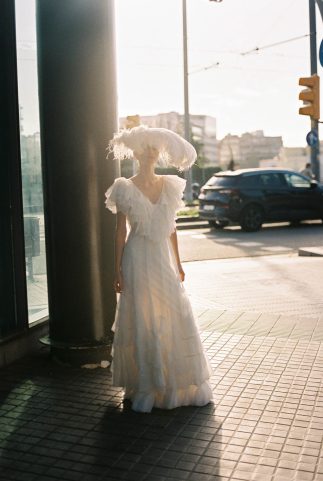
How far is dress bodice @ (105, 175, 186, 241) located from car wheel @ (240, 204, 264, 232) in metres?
12.9

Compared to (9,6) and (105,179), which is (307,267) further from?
(9,6)

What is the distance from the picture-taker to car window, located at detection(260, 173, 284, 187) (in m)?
17.7

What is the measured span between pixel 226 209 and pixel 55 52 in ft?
39.9

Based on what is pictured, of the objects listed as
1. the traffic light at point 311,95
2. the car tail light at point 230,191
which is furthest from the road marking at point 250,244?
the traffic light at point 311,95

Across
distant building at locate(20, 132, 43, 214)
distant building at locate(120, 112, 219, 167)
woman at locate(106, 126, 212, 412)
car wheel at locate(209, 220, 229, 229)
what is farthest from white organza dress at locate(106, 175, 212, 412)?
distant building at locate(120, 112, 219, 167)

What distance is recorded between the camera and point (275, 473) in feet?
10.9

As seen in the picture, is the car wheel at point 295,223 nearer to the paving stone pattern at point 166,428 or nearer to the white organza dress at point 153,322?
the paving stone pattern at point 166,428

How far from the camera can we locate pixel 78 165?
5.13 m

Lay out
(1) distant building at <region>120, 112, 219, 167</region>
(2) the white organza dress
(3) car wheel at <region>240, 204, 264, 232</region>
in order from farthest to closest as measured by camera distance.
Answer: (1) distant building at <region>120, 112, 219, 167</region>
(3) car wheel at <region>240, 204, 264, 232</region>
(2) the white organza dress

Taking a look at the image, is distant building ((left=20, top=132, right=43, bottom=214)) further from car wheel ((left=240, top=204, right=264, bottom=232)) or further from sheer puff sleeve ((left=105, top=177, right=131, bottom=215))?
car wheel ((left=240, top=204, right=264, bottom=232))

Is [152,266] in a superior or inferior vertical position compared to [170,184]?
inferior

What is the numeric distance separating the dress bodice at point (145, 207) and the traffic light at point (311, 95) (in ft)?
29.1

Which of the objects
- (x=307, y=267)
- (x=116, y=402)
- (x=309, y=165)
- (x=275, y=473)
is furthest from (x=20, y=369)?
(x=309, y=165)

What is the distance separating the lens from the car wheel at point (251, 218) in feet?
56.4
